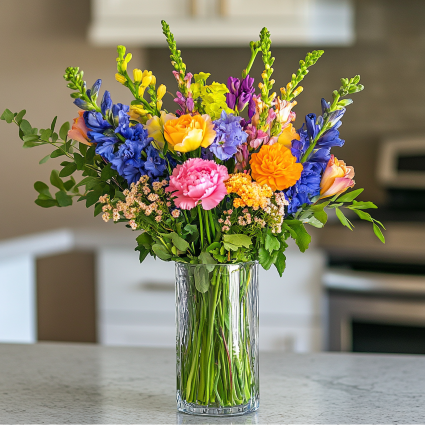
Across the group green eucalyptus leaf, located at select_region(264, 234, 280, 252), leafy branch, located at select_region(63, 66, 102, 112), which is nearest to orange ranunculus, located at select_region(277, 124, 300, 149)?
green eucalyptus leaf, located at select_region(264, 234, 280, 252)

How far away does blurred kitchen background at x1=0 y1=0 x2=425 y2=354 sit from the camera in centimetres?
200

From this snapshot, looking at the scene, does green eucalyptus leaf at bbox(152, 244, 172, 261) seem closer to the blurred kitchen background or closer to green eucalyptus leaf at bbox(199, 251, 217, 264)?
green eucalyptus leaf at bbox(199, 251, 217, 264)

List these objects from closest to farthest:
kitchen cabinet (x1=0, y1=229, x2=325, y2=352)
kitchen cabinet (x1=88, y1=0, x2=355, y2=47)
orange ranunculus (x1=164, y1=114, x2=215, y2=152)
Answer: orange ranunculus (x1=164, y1=114, x2=215, y2=152), kitchen cabinet (x1=0, y1=229, x2=325, y2=352), kitchen cabinet (x1=88, y1=0, x2=355, y2=47)

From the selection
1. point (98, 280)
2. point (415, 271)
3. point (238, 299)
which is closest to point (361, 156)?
point (415, 271)

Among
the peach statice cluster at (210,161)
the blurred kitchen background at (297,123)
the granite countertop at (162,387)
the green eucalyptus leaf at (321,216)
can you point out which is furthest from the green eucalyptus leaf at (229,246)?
the blurred kitchen background at (297,123)

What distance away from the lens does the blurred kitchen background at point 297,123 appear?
200 cm

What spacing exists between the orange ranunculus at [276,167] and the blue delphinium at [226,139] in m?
0.03

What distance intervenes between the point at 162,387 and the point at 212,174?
38cm

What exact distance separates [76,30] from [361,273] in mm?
1620

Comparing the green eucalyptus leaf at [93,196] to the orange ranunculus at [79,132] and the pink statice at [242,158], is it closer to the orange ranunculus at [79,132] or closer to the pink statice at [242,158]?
the orange ranunculus at [79,132]

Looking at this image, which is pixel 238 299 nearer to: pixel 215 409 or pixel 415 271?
pixel 215 409

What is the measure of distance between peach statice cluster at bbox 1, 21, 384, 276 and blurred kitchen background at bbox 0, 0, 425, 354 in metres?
1.27

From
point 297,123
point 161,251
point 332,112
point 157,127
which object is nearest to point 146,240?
point 161,251

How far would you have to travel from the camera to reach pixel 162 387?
0.86 m
